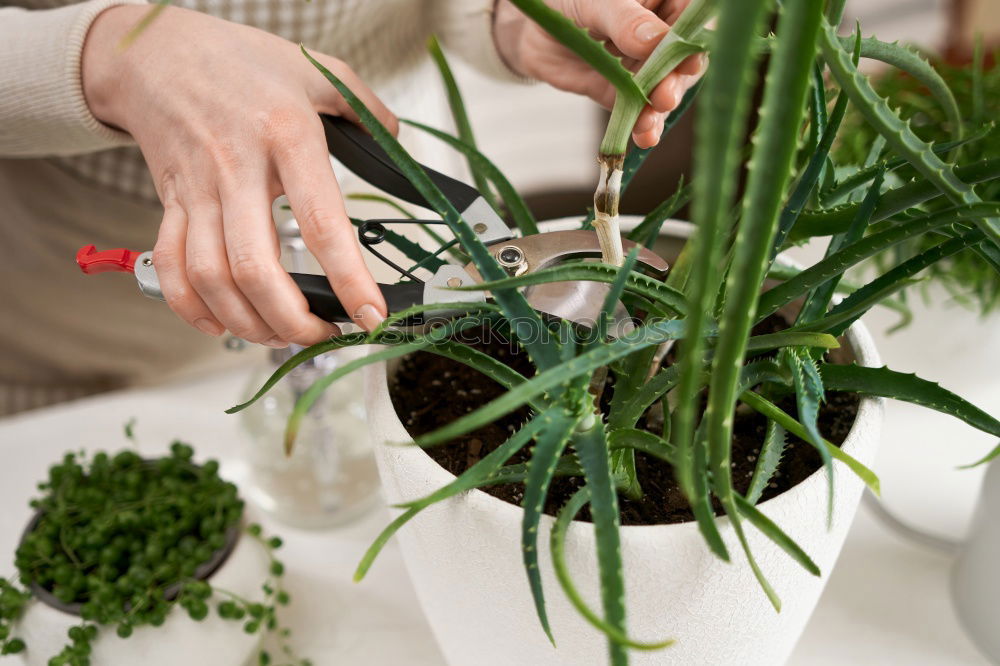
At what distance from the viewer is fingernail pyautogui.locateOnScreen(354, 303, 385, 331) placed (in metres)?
0.32

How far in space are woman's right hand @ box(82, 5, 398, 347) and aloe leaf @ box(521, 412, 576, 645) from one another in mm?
97

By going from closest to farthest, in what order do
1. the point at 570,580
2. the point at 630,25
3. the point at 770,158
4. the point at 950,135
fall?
the point at 770,158, the point at 570,580, the point at 630,25, the point at 950,135

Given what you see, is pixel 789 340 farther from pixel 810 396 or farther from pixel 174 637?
pixel 174 637

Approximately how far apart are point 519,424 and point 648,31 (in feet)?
0.64

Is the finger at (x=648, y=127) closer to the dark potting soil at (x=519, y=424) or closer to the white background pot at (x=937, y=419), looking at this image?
the dark potting soil at (x=519, y=424)

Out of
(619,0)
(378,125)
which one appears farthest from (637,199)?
(378,125)

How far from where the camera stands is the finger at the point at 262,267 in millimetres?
324

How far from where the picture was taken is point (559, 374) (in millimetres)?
248

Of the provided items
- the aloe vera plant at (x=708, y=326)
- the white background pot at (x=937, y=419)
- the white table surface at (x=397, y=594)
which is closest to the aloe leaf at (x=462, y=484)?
the aloe vera plant at (x=708, y=326)

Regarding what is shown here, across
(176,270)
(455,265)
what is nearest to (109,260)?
(176,270)

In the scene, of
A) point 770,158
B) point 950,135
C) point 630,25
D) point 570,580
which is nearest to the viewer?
point 770,158

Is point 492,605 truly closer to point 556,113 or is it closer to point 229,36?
point 229,36

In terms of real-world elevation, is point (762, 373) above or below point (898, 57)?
below

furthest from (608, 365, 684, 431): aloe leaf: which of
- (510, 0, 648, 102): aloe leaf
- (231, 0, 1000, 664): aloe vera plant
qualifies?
(510, 0, 648, 102): aloe leaf
